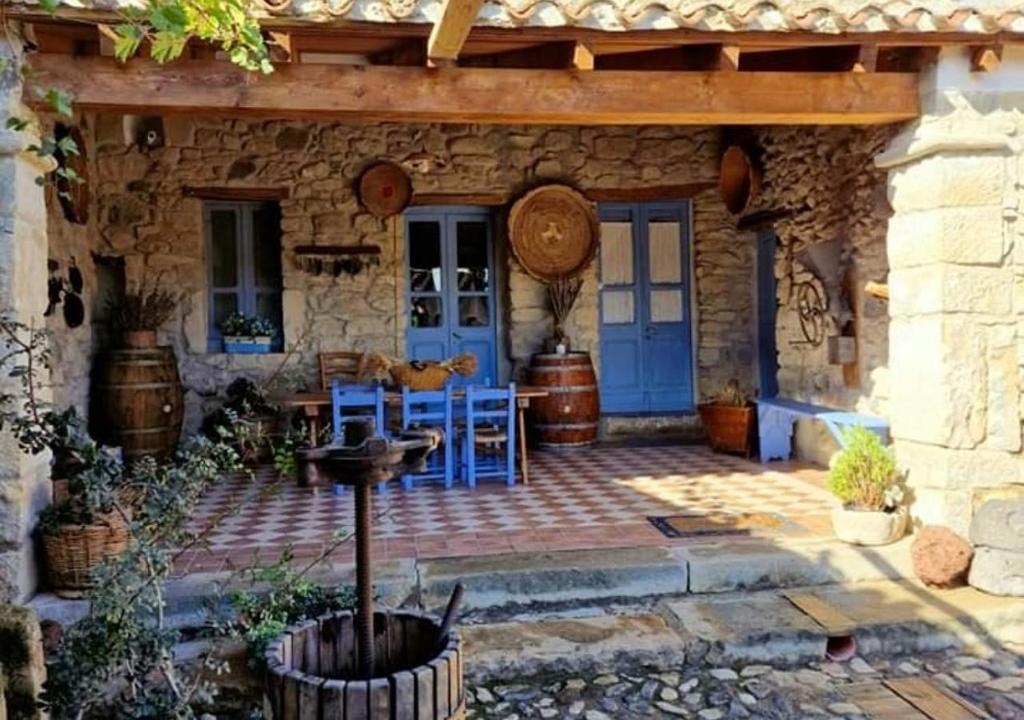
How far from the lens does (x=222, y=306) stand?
6734 mm

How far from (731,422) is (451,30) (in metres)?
4.00

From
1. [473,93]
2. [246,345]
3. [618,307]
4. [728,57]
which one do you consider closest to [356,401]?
[246,345]

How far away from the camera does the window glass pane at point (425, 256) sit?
23.1ft

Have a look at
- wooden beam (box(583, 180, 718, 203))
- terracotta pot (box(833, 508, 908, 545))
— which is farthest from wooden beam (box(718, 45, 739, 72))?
wooden beam (box(583, 180, 718, 203))

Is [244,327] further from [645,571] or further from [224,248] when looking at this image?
[645,571]

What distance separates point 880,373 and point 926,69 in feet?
6.19

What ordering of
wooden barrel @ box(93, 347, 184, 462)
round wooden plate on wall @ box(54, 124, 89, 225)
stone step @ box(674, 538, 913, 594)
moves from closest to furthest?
stone step @ box(674, 538, 913, 594) → round wooden plate on wall @ box(54, 124, 89, 225) → wooden barrel @ box(93, 347, 184, 462)

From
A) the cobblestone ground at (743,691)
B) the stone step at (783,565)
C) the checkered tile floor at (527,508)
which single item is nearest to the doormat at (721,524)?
the checkered tile floor at (527,508)

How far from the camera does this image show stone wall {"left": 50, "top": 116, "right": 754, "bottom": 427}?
21.0ft

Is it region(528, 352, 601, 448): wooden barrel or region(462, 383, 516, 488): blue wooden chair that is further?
region(528, 352, 601, 448): wooden barrel

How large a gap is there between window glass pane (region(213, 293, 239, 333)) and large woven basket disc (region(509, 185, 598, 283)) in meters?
2.31

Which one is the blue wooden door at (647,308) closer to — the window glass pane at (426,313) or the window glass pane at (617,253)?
the window glass pane at (617,253)

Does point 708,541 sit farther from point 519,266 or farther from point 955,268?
point 519,266

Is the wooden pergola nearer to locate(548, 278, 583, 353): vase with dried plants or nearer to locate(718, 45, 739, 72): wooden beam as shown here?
locate(718, 45, 739, 72): wooden beam
